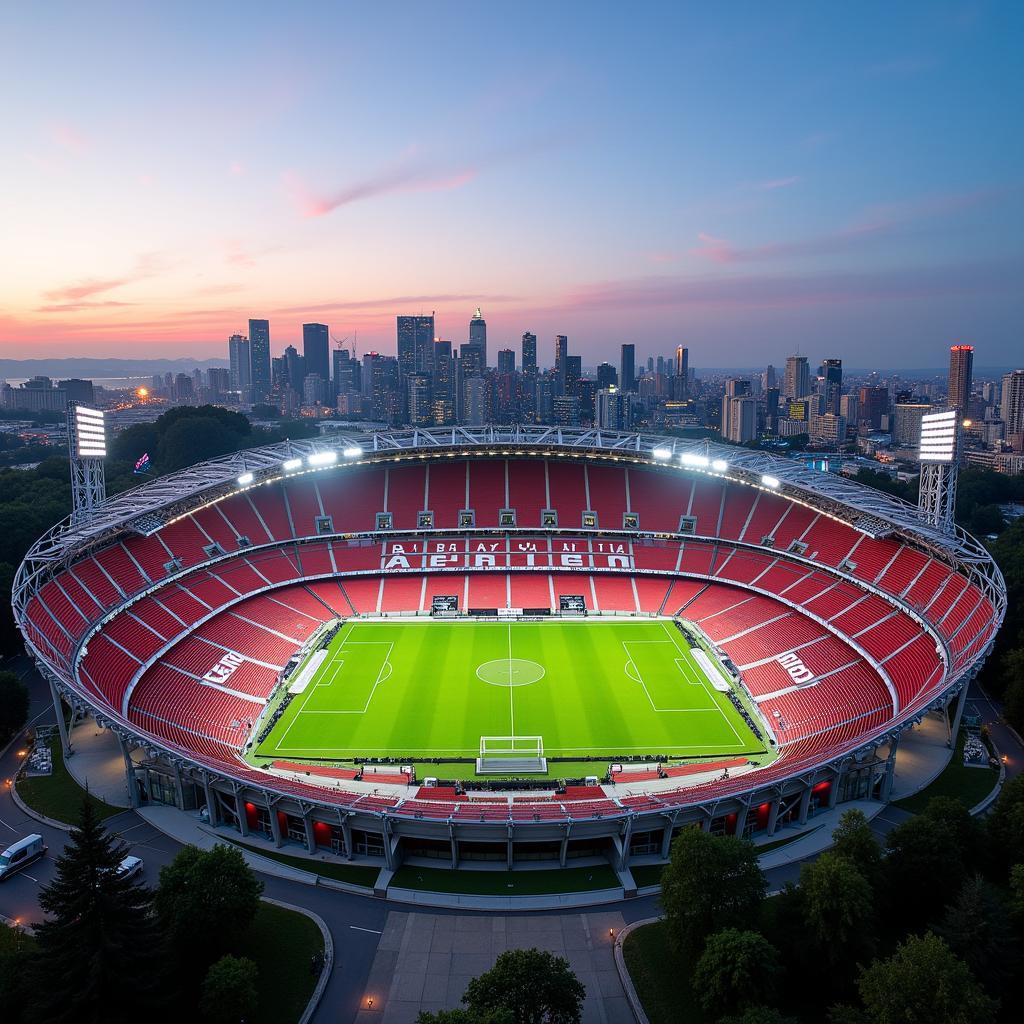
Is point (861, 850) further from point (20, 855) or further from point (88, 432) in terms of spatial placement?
point (88, 432)

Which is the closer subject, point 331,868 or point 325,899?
point 325,899

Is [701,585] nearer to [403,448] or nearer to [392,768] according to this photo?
[403,448]

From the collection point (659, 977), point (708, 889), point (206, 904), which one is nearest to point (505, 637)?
point (659, 977)

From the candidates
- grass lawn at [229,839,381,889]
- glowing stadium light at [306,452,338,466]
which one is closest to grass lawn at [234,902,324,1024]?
grass lawn at [229,839,381,889]

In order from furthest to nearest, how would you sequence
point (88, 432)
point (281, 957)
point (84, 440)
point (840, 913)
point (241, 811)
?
point (88, 432) < point (84, 440) < point (241, 811) < point (281, 957) < point (840, 913)

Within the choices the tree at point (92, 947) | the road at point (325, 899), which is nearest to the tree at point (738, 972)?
the road at point (325, 899)

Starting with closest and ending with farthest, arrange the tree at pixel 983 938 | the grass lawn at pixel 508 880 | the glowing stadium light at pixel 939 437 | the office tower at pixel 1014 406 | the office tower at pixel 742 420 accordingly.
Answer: the tree at pixel 983 938 → the grass lawn at pixel 508 880 → the glowing stadium light at pixel 939 437 → the office tower at pixel 1014 406 → the office tower at pixel 742 420

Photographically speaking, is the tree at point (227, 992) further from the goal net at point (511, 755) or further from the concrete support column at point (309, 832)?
the goal net at point (511, 755)
